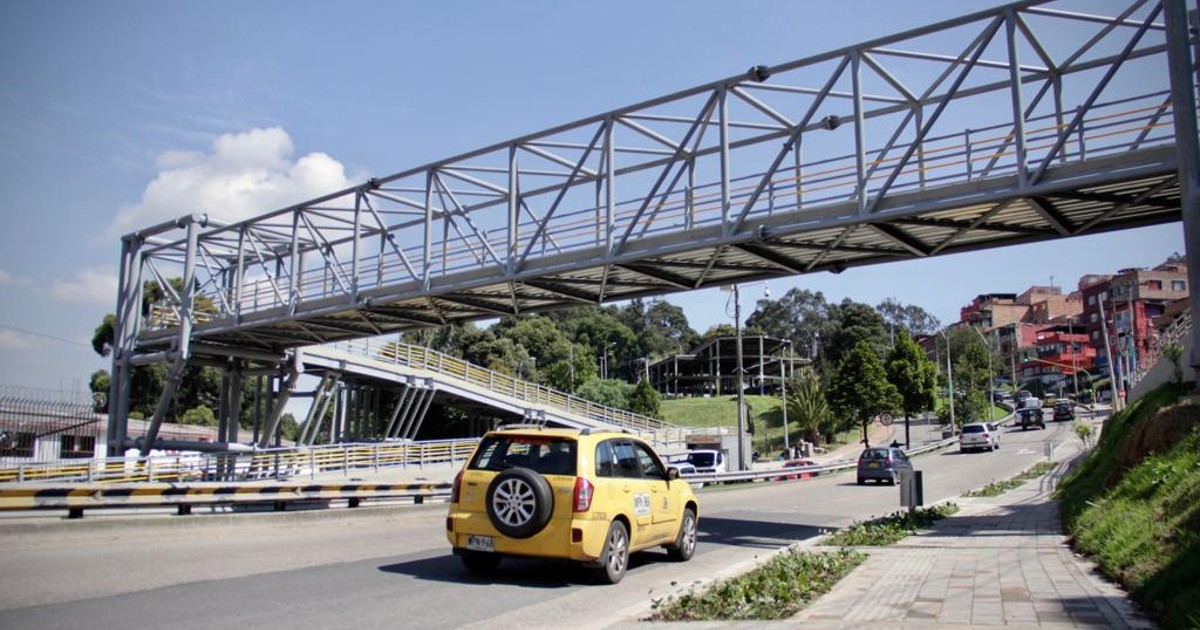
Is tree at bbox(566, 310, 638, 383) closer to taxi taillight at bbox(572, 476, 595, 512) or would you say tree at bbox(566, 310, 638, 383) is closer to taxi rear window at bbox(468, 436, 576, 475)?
taxi rear window at bbox(468, 436, 576, 475)

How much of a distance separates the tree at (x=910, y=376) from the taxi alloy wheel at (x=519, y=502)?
57.5 meters

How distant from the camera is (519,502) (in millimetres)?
9234

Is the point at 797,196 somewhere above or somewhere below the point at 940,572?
above

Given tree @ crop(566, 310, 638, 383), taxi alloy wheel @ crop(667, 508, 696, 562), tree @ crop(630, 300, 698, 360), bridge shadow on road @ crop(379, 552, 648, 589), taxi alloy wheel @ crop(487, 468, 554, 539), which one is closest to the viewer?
taxi alloy wheel @ crop(487, 468, 554, 539)

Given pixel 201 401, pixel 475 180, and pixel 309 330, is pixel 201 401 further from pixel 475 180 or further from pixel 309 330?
pixel 475 180

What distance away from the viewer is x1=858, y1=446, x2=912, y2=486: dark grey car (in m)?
31.6

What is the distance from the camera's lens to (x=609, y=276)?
21.8 meters

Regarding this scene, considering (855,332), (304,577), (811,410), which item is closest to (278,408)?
(304,577)

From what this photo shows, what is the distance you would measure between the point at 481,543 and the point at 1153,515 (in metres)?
7.28

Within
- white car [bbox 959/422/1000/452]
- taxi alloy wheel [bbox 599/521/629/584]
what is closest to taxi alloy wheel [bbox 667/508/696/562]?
taxi alloy wheel [bbox 599/521/629/584]

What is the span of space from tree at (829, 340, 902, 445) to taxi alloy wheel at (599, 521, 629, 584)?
52.5 m

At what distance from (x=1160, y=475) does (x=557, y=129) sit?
14.6 meters

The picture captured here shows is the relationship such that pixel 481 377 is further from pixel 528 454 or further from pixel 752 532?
pixel 528 454

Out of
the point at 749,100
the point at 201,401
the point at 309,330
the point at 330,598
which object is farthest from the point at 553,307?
the point at 201,401
